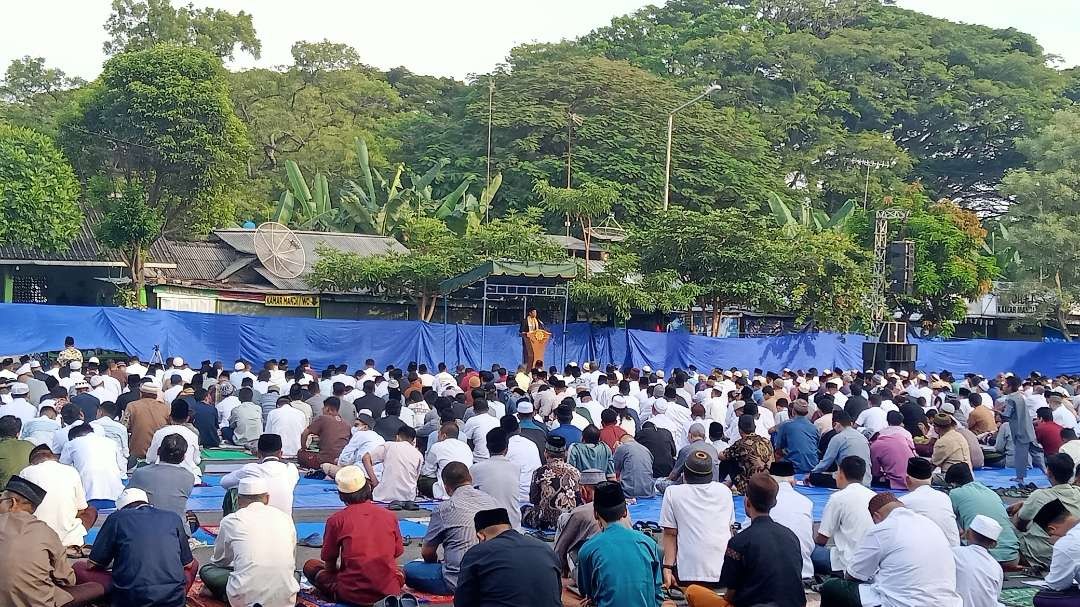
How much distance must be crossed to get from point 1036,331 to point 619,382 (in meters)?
25.4

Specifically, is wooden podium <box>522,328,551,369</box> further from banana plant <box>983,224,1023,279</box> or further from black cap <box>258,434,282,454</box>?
banana plant <box>983,224,1023,279</box>

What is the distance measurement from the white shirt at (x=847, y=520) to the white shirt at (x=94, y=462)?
649cm

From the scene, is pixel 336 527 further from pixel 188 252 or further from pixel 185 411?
pixel 188 252

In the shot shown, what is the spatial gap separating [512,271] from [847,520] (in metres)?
16.3

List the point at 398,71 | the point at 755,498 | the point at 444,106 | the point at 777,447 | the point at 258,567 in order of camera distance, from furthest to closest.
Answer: the point at 398,71 → the point at 444,106 → the point at 777,447 → the point at 258,567 → the point at 755,498

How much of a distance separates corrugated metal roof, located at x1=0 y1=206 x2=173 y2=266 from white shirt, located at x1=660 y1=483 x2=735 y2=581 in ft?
80.3

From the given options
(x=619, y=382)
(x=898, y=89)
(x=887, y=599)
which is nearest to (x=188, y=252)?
(x=619, y=382)

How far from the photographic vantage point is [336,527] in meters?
7.58

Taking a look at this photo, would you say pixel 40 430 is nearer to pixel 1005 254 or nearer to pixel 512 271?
pixel 512 271

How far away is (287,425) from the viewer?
14.3m

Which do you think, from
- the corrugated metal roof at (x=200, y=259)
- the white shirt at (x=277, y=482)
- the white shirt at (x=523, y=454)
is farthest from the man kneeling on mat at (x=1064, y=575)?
the corrugated metal roof at (x=200, y=259)

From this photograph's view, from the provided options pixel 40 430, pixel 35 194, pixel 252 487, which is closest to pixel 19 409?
pixel 40 430

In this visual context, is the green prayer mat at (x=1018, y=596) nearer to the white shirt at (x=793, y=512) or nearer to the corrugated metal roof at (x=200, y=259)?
the white shirt at (x=793, y=512)

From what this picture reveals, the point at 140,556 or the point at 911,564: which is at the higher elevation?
the point at 911,564
